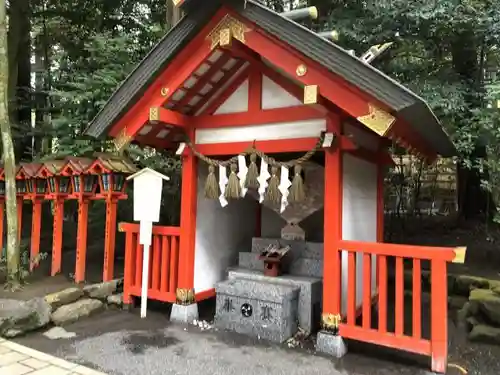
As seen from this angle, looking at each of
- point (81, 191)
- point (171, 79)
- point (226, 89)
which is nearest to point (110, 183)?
point (81, 191)

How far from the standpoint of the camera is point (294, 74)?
4.13 meters

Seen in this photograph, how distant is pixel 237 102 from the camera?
5160 mm

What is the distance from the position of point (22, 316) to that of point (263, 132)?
3439mm

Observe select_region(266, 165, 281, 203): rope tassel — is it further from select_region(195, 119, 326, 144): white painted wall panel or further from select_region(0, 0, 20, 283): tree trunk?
select_region(0, 0, 20, 283): tree trunk

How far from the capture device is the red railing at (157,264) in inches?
211

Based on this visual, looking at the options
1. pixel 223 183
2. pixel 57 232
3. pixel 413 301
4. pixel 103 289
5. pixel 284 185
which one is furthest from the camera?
pixel 57 232

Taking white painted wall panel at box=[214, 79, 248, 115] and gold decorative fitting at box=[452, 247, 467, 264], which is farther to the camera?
white painted wall panel at box=[214, 79, 248, 115]

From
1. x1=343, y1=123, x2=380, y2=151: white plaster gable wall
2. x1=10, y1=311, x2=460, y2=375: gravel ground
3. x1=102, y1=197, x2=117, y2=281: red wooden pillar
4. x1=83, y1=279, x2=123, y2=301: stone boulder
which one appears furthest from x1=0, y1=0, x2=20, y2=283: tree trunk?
x1=343, y1=123, x2=380, y2=151: white plaster gable wall

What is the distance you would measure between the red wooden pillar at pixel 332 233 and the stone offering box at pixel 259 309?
1.68 ft

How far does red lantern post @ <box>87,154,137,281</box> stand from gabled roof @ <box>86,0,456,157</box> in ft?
2.32

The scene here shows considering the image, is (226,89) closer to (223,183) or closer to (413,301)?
(223,183)

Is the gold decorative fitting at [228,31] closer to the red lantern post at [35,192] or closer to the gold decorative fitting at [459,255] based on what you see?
the gold decorative fitting at [459,255]

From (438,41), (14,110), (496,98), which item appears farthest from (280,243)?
(14,110)

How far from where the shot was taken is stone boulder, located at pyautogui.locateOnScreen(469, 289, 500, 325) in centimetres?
455
